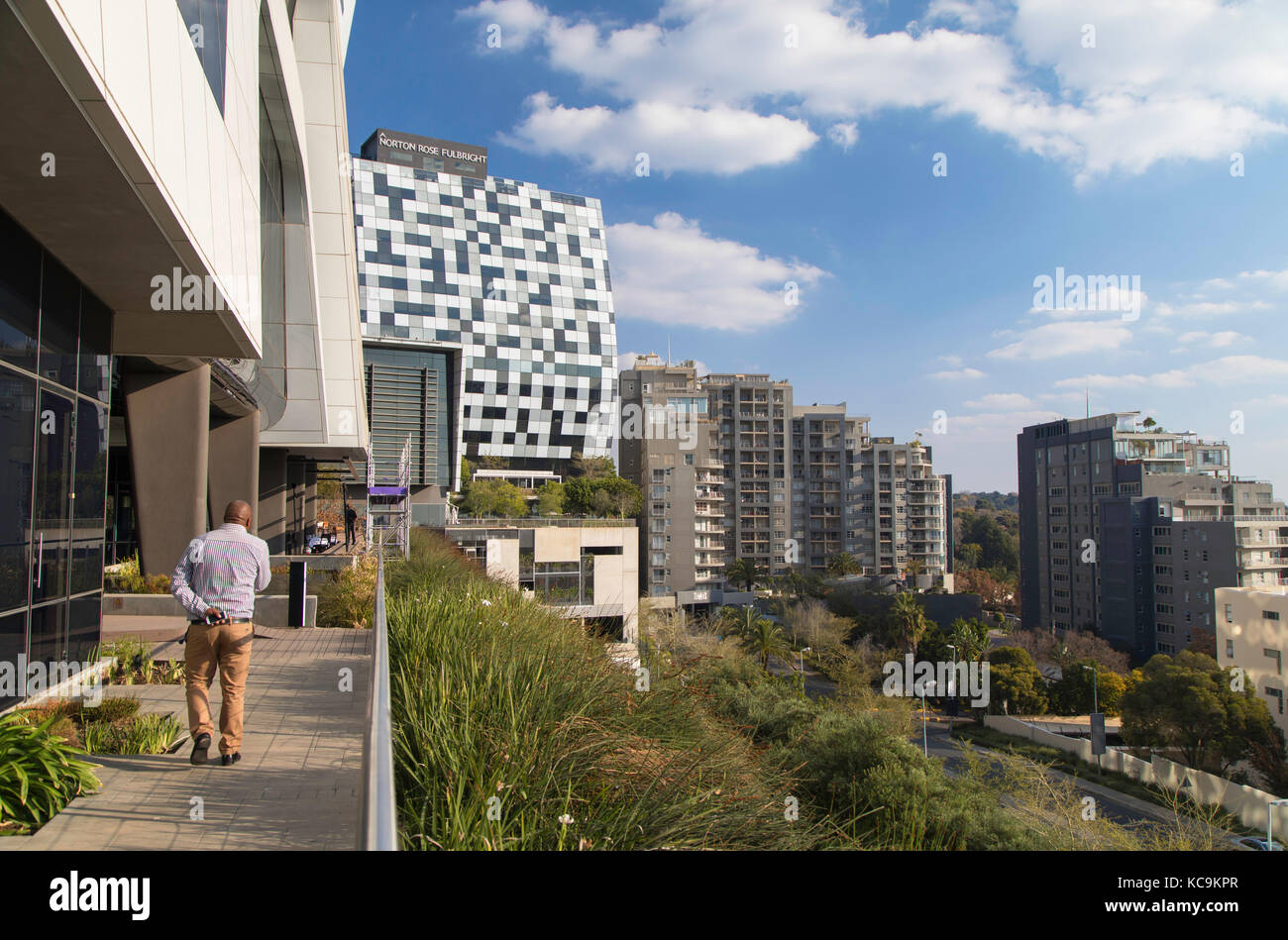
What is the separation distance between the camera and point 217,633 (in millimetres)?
5547

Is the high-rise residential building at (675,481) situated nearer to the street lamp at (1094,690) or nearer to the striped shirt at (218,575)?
the street lamp at (1094,690)

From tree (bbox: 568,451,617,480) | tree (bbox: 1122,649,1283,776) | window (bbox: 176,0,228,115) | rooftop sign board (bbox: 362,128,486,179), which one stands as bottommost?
tree (bbox: 1122,649,1283,776)

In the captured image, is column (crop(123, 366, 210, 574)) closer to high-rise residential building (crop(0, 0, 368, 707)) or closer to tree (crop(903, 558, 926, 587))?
high-rise residential building (crop(0, 0, 368, 707))

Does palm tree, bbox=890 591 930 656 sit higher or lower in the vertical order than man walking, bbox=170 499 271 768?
lower

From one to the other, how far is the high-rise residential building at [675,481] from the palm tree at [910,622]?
20.8 metres

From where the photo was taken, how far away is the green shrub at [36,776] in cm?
441

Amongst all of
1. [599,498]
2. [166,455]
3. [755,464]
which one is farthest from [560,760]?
[755,464]

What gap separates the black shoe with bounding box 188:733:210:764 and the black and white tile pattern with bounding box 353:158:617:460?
71.0 m

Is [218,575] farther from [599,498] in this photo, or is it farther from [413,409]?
[413,409]

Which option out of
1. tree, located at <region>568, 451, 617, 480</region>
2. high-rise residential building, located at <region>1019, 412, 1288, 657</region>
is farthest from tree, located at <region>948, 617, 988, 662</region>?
tree, located at <region>568, 451, 617, 480</region>

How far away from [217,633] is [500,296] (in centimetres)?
7711

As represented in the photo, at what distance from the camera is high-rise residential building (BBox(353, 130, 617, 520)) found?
248ft
